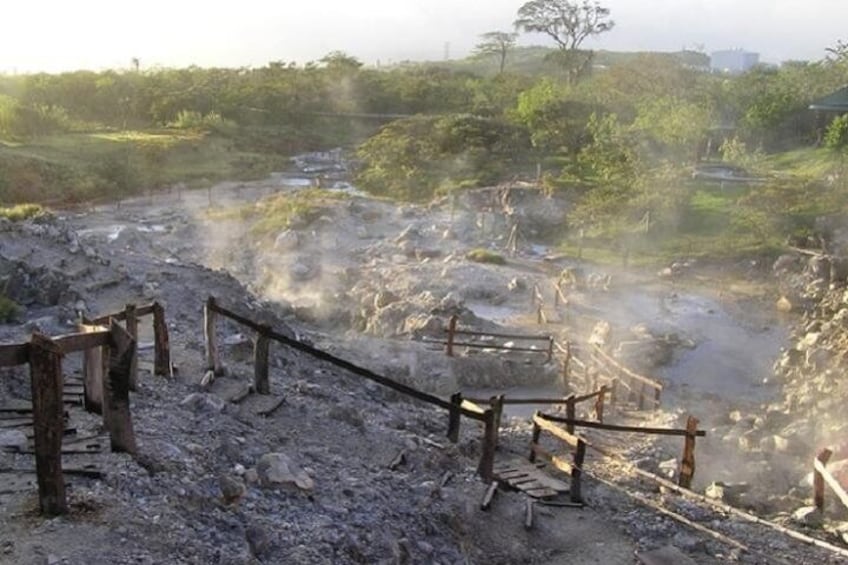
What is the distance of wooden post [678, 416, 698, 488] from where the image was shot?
11422 mm

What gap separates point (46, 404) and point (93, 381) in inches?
109

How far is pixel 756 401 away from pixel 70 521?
17.1 m

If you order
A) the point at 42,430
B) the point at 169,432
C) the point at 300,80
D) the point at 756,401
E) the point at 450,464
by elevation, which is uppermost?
the point at 300,80

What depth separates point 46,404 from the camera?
618 cm

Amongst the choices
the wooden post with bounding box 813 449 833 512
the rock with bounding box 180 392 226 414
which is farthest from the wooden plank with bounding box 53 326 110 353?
the wooden post with bounding box 813 449 833 512

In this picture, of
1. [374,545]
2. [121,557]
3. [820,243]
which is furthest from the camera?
[820,243]

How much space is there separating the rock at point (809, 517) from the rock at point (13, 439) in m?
9.24

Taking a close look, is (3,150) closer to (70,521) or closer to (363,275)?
(363,275)

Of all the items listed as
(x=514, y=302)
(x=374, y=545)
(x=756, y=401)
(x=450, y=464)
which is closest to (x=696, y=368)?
(x=756, y=401)

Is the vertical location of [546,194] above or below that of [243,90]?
below

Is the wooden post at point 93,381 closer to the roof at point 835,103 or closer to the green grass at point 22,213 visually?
the green grass at point 22,213

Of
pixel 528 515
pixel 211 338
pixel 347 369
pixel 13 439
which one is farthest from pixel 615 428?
pixel 13 439

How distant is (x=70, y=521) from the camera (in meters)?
6.40

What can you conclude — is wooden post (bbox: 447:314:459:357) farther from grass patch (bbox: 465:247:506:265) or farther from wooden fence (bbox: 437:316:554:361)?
grass patch (bbox: 465:247:506:265)
